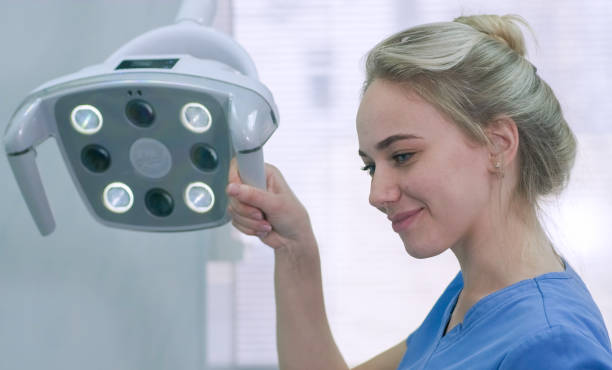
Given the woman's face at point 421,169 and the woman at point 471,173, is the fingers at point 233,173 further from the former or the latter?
the woman's face at point 421,169

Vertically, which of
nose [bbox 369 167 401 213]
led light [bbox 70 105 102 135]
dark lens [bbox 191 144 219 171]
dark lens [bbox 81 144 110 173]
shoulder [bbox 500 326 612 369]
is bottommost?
shoulder [bbox 500 326 612 369]

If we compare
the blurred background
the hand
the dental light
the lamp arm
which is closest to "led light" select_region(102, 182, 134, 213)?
the dental light

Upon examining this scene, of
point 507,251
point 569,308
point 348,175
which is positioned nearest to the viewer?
point 569,308

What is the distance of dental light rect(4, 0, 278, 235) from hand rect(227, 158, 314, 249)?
0.6 inches

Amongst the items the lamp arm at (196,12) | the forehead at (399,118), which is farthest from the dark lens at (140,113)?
the forehead at (399,118)

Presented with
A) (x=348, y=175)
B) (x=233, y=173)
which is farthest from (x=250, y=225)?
(x=348, y=175)

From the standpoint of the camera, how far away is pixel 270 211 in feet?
2.88

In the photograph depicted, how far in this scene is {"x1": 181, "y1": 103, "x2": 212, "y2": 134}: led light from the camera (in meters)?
0.72

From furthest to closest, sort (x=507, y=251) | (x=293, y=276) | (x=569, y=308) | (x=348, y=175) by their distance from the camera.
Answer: (x=348, y=175), (x=293, y=276), (x=507, y=251), (x=569, y=308)

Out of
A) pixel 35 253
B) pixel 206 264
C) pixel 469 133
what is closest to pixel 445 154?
pixel 469 133

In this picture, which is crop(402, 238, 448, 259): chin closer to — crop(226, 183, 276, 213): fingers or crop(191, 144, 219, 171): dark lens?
crop(226, 183, 276, 213): fingers

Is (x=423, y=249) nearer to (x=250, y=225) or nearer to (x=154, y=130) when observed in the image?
(x=250, y=225)

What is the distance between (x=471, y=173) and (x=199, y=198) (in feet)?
1.14

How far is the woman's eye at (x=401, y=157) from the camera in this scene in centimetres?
93
